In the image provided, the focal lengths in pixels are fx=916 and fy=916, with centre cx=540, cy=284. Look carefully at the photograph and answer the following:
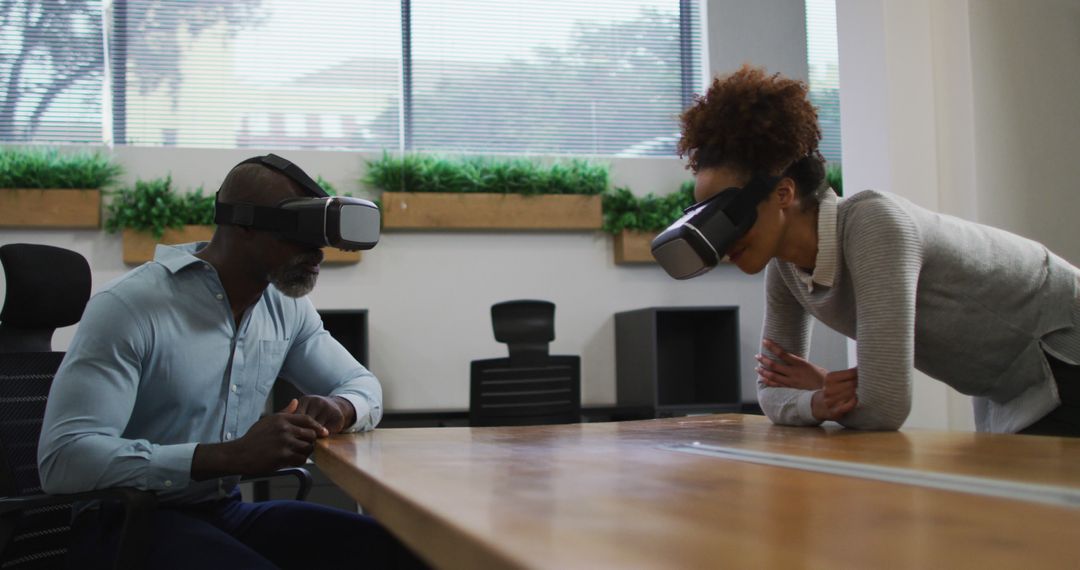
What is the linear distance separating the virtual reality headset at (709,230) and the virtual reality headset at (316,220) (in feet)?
1.89

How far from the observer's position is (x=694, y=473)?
952 millimetres

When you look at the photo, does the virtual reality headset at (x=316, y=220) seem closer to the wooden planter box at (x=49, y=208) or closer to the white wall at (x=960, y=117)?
the white wall at (x=960, y=117)

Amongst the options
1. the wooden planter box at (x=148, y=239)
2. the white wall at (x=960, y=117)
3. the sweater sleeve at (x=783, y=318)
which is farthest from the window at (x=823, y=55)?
the sweater sleeve at (x=783, y=318)

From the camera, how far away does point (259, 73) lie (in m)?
5.27

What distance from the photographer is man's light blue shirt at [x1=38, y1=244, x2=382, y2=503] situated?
1607mm

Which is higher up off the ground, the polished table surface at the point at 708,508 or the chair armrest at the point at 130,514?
the polished table surface at the point at 708,508

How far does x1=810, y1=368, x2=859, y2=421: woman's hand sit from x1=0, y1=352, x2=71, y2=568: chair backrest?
1.63m

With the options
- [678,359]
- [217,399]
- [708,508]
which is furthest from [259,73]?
[708,508]

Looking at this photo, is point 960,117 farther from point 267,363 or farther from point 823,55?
point 267,363

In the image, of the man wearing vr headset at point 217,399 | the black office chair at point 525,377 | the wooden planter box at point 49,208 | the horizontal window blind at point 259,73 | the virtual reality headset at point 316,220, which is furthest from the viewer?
the horizontal window blind at point 259,73

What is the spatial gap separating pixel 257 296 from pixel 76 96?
3697mm

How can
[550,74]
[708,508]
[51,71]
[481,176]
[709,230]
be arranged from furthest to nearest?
[550,74]
[481,176]
[51,71]
[709,230]
[708,508]

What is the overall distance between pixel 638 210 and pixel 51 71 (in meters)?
3.31

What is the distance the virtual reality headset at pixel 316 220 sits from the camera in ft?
5.94
